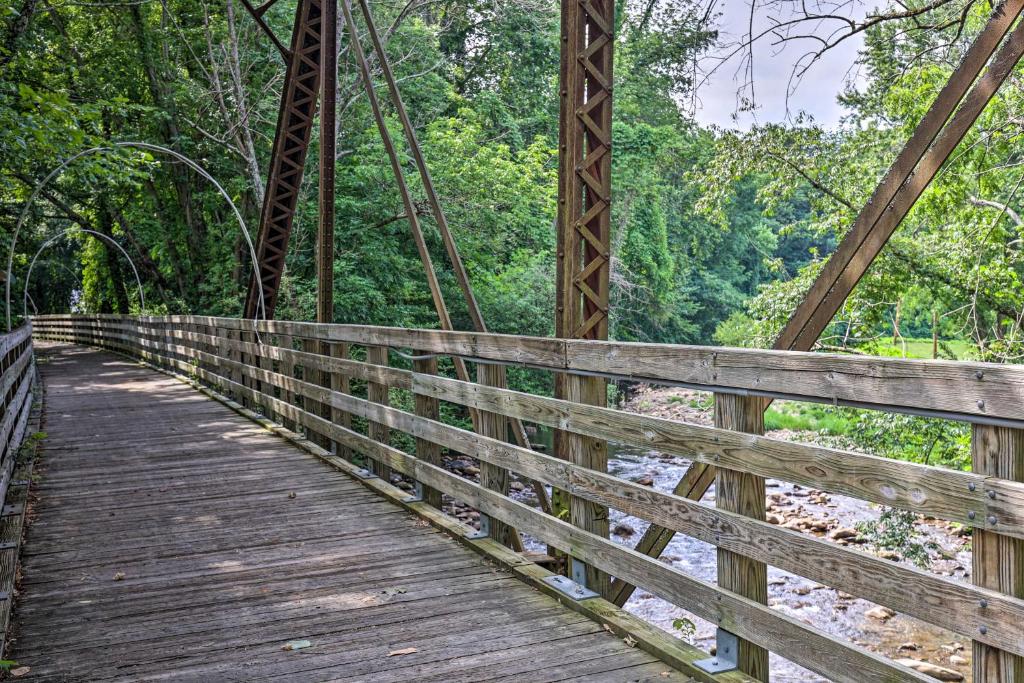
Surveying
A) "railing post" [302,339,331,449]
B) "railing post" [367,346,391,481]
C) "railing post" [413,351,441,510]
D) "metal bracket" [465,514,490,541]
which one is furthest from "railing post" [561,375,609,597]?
"railing post" [302,339,331,449]

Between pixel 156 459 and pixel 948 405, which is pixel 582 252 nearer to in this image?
pixel 948 405

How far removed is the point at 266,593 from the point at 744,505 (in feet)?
8.34

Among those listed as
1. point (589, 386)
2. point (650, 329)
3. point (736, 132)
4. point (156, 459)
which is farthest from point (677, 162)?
point (589, 386)

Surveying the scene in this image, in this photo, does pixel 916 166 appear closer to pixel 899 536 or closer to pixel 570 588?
pixel 570 588

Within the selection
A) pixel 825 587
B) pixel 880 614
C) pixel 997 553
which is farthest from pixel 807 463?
pixel 880 614

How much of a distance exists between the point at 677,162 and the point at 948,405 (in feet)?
132

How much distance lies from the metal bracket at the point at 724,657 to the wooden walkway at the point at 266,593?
196mm

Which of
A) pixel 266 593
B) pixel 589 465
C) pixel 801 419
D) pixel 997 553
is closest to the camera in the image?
pixel 997 553

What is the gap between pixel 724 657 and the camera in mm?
3285

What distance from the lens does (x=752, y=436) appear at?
10.1 ft

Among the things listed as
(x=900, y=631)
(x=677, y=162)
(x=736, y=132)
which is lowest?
(x=900, y=631)

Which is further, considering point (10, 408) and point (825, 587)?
point (825, 587)

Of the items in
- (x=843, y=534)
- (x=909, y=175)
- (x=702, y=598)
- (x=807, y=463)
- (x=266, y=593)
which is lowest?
(x=843, y=534)

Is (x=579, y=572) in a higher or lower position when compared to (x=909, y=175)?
lower
